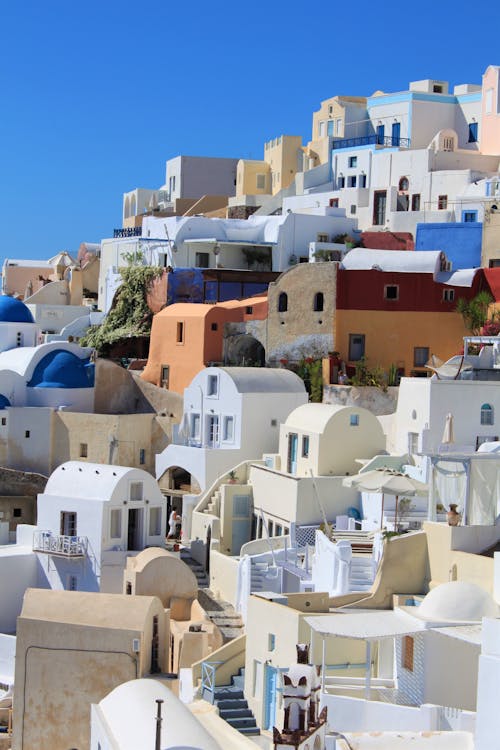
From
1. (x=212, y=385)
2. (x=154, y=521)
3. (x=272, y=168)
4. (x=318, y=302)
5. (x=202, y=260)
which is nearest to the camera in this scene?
(x=154, y=521)

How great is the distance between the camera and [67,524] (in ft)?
97.8

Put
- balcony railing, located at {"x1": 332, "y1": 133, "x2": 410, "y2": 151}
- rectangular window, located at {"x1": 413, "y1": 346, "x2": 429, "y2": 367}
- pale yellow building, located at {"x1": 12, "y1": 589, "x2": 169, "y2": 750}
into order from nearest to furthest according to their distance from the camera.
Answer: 1. pale yellow building, located at {"x1": 12, "y1": 589, "x2": 169, "y2": 750}
2. rectangular window, located at {"x1": 413, "y1": 346, "x2": 429, "y2": 367}
3. balcony railing, located at {"x1": 332, "y1": 133, "x2": 410, "y2": 151}

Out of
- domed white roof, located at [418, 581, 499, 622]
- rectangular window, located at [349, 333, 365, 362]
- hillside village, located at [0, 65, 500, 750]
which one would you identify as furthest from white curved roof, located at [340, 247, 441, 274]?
domed white roof, located at [418, 581, 499, 622]

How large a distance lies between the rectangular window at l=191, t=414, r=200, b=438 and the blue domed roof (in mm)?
10001

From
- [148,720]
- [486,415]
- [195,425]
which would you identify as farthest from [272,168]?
[148,720]

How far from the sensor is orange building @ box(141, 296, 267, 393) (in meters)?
37.7

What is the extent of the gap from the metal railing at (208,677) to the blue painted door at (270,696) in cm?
114

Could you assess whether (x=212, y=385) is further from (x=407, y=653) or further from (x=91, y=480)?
(x=407, y=653)

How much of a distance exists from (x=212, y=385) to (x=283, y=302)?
398 centimetres

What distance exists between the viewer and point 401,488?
85.1 feet

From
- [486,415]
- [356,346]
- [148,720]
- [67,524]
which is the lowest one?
[148,720]

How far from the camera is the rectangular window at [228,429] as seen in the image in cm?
3362

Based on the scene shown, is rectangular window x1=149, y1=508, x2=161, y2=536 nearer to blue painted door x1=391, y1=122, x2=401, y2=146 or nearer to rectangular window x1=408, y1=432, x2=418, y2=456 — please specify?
rectangular window x1=408, y1=432, x2=418, y2=456

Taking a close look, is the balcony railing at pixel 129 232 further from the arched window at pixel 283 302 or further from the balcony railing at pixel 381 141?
the arched window at pixel 283 302
